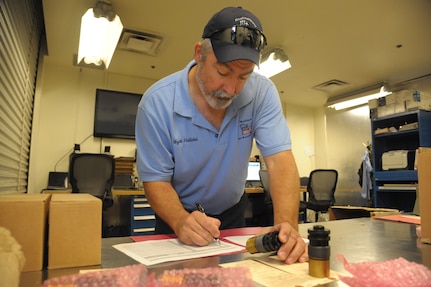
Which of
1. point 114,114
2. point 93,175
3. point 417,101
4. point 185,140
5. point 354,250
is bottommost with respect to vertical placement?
point 354,250

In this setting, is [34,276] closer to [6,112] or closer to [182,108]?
[182,108]

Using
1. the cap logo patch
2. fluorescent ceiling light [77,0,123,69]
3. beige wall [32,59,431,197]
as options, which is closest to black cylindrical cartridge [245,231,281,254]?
the cap logo patch

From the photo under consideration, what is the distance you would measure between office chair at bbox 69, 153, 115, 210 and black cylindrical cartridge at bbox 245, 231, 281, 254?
281 centimetres

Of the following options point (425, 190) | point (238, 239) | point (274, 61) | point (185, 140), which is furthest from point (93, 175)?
point (425, 190)

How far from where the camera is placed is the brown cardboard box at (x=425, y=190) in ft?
3.16

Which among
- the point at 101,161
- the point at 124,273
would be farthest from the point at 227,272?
the point at 101,161

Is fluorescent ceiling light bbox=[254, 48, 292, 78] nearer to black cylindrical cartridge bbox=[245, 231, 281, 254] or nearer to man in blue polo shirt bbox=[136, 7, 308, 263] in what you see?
man in blue polo shirt bbox=[136, 7, 308, 263]

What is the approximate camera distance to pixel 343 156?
5672mm

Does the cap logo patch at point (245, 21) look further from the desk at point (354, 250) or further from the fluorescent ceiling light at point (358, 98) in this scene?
the fluorescent ceiling light at point (358, 98)

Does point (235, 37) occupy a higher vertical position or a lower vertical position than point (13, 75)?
lower

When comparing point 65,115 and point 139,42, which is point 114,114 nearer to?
point 65,115

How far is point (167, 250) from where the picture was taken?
823mm

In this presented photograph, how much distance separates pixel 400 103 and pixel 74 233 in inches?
179

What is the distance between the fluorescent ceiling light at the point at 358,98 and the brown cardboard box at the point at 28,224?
198 inches
